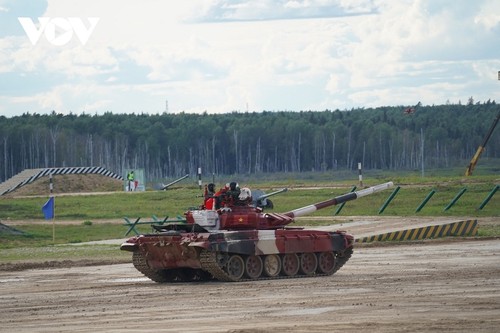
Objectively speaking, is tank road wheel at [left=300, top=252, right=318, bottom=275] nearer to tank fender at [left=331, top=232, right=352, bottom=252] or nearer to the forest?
tank fender at [left=331, top=232, right=352, bottom=252]

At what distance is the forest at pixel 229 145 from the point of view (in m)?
157

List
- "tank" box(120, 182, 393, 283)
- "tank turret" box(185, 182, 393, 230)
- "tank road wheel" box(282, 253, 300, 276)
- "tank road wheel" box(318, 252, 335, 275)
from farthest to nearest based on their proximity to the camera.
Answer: "tank road wheel" box(318, 252, 335, 275) → "tank road wheel" box(282, 253, 300, 276) → "tank turret" box(185, 182, 393, 230) → "tank" box(120, 182, 393, 283)

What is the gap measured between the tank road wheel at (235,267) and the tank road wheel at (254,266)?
0.22 m

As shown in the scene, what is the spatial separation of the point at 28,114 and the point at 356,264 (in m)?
159

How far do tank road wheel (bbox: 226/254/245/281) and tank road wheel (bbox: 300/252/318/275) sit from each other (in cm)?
195

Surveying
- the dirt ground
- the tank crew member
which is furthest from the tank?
the dirt ground

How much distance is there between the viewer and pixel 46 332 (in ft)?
67.3

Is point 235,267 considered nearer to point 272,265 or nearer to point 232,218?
point 272,265

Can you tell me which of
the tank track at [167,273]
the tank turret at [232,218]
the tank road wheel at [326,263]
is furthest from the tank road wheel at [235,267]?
the tank road wheel at [326,263]

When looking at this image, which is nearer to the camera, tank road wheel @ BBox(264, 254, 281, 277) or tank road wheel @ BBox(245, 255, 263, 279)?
tank road wheel @ BBox(245, 255, 263, 279)

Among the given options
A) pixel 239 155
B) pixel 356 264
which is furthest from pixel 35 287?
pixel 239 155

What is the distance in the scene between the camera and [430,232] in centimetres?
4594

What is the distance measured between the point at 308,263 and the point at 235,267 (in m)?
2.44

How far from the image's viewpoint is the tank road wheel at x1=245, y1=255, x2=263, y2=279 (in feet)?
103
